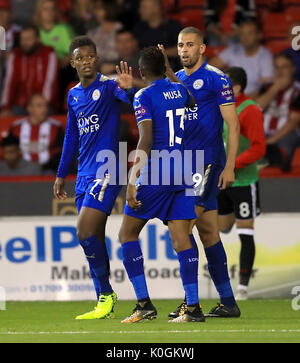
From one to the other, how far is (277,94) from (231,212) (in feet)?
11.5

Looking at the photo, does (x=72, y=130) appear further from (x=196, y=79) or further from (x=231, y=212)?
(x=231, y=212)

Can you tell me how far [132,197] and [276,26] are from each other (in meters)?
7.35

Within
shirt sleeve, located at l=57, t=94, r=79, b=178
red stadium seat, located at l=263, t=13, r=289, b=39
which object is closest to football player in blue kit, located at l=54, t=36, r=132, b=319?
shirt sleeve, located at l=57, t=94, r=79, b=178

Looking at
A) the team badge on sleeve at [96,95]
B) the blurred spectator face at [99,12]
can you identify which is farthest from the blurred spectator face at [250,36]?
the team badge on sleeve at [96,95]

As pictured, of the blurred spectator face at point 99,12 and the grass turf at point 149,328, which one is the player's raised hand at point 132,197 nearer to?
the grass turf at point 149,328

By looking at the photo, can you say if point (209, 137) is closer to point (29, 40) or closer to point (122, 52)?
point (122, 52)

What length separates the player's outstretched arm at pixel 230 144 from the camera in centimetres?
700

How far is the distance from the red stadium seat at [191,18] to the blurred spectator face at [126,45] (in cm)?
94

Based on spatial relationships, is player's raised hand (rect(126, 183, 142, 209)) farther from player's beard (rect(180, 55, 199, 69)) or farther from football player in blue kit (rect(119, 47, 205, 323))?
player's beard (rect(180, 55, 199, 69))

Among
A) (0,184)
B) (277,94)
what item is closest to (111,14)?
(277,94)

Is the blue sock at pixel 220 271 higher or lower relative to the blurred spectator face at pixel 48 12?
lower

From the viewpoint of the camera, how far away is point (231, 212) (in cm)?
910

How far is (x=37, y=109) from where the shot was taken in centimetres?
1208
